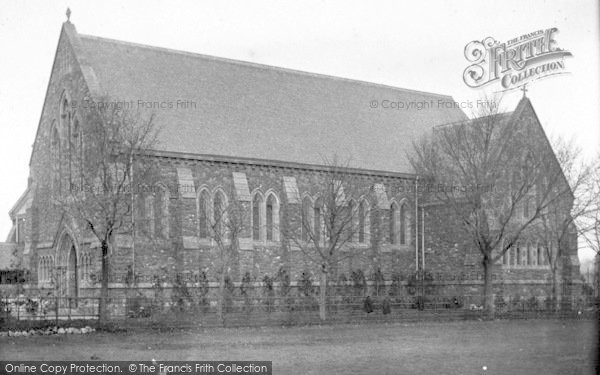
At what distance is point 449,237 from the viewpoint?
1742 inches

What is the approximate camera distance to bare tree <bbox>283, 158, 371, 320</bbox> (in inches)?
1335

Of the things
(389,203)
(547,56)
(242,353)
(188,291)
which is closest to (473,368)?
(242,353)

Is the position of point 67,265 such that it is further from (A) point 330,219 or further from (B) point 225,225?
(A) point 330,219

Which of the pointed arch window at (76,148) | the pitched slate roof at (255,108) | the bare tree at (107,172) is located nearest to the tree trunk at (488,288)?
the pitched slate roof at (255,108)

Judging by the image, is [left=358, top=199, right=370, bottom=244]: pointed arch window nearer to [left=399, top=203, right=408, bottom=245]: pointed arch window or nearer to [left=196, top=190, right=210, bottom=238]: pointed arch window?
[left=399, top=203, right=408, bottom=245]: pointed arch window

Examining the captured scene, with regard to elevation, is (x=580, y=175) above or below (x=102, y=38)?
below

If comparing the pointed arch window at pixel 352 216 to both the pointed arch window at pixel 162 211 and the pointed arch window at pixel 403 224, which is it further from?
the pointed arch window at pixel 162 211

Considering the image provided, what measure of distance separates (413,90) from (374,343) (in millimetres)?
29904

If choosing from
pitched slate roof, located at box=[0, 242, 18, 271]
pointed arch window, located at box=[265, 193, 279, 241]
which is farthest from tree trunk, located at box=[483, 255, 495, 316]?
pitched slate roof, located at box=[0, 242, 18, 271]

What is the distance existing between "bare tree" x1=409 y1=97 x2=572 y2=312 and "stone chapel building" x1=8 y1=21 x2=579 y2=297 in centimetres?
331

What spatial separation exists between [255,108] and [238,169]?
4.53 metres

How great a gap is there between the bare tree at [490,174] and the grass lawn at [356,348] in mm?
6753

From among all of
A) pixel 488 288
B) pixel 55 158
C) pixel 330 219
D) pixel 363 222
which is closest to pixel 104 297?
pixel 330 219

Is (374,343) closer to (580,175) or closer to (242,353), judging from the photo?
(242,353)
